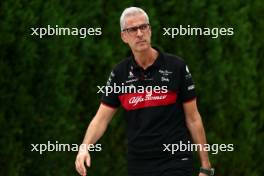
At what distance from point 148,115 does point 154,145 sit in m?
0.22

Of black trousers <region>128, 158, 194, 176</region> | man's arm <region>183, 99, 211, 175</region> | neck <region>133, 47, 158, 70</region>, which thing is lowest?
black trousers <region>128, 158, 194, 176</region>

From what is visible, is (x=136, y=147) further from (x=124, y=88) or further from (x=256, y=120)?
(x=256, y=120)

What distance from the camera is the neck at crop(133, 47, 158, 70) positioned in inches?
226

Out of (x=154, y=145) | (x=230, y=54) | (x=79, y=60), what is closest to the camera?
(x=154, y=145)

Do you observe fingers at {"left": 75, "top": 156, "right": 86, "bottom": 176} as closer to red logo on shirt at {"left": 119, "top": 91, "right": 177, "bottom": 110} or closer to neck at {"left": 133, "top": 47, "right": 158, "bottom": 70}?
red logo on shirt at {"left": 119, "top": 91, "right": 177, "bottom": 110}

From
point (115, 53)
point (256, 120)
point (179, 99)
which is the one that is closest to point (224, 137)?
point (256, 120)

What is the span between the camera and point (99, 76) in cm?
793

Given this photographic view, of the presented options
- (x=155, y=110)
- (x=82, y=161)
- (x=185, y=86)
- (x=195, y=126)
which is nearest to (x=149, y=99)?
(x=155, y=110)

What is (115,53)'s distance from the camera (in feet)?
26.2

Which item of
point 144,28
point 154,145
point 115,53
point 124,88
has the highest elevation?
point 115,53

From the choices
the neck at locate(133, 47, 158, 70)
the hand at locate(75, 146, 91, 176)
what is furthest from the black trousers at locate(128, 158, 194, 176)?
the neck at locate(133, 47, 158, 70)

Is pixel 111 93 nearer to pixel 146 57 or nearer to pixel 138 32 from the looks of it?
pixel 146 57

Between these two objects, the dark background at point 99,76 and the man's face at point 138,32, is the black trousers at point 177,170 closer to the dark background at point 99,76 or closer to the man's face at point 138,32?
the man's face at point 138,32

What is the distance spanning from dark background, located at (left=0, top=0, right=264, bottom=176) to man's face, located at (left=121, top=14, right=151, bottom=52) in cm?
202
